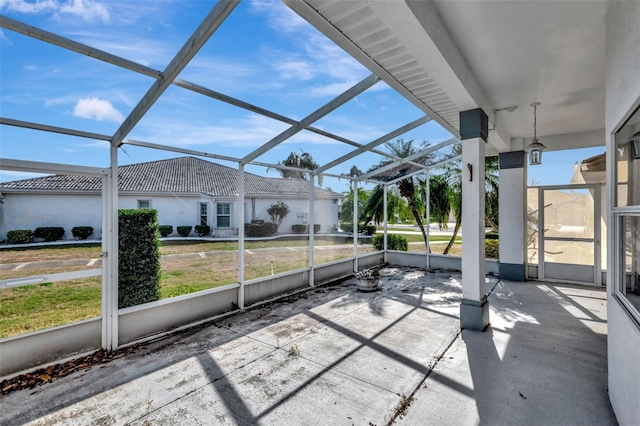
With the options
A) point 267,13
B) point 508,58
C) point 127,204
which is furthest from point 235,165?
point 508,58

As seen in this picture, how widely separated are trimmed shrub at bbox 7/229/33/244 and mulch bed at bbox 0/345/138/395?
132 cm

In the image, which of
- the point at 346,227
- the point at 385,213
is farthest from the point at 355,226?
the point at 385,213

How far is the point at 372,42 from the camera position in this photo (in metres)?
2.60

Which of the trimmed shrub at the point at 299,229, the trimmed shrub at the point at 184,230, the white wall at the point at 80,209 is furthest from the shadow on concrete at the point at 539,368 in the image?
the white wall at the point at 80,209

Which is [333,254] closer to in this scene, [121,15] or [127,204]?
[127,204]

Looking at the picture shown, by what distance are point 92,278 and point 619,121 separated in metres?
5.21

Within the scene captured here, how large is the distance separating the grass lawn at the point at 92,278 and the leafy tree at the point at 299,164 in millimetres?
1343

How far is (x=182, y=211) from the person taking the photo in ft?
13.9

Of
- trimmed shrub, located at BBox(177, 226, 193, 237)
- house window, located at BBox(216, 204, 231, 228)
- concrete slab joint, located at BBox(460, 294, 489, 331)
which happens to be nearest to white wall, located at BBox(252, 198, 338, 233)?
house window, located at BBox(216, 204, 231, 228)

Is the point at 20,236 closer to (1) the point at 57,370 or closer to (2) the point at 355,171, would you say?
(1) the point at 57,370

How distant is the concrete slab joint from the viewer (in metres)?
4.04

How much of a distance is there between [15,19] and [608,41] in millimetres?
4560

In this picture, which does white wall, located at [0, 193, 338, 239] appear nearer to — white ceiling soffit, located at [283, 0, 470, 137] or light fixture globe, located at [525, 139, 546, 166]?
white ceiling soffit, located at [283, 0, 470, 137]

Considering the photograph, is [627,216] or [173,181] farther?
[173,181]
